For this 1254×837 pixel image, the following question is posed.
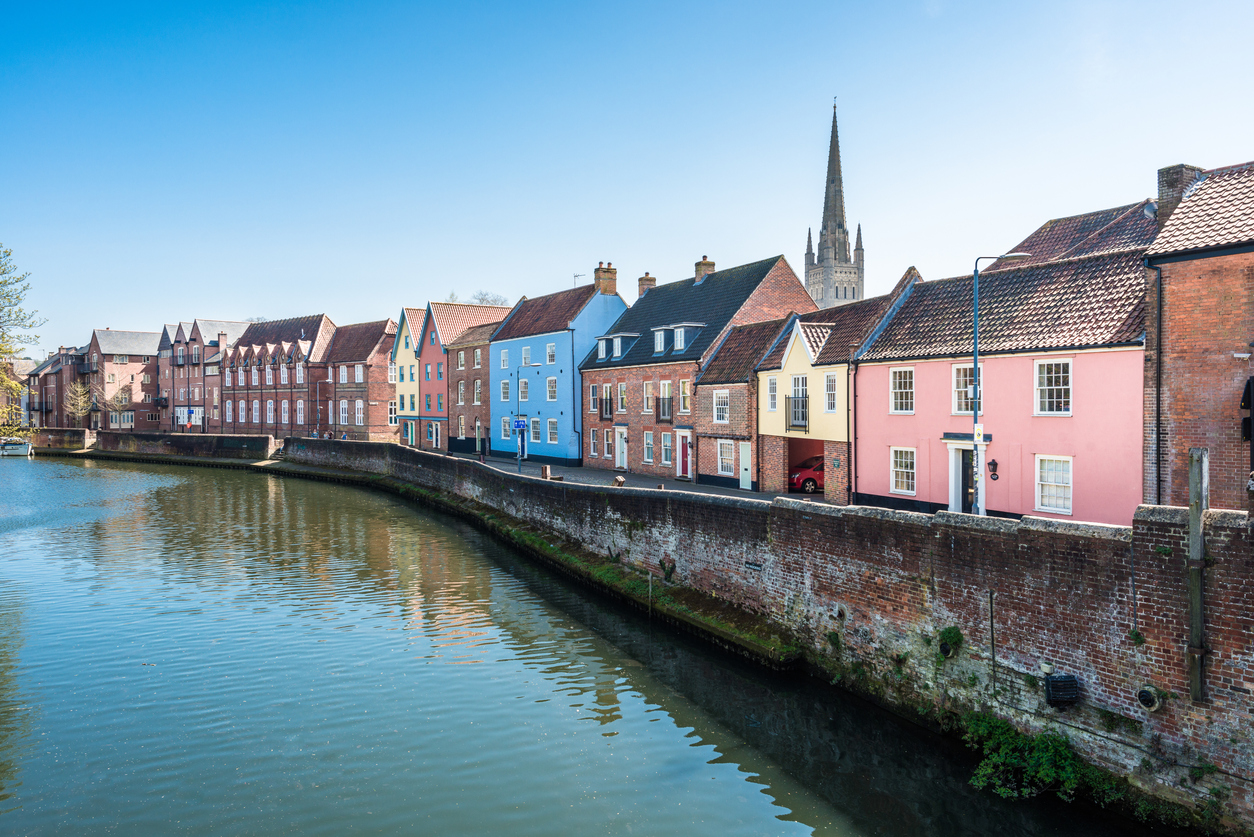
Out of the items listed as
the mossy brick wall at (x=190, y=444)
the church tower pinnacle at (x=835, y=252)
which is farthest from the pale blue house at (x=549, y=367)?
the church tower pinnacle at (x=835, y=252)

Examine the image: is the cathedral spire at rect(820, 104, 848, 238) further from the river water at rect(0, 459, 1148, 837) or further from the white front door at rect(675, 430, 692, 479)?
the river water at rect(0, 459, 1148, 837)

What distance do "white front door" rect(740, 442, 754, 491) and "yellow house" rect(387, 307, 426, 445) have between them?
126 ft

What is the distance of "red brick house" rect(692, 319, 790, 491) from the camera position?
32.2m

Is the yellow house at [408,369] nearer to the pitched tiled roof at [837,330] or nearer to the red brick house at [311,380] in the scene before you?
the red brick house at [311,380]

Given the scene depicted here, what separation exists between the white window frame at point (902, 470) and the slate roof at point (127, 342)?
9794 centimetres

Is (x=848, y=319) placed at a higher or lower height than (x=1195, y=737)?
higher

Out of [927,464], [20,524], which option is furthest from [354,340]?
[927,464]

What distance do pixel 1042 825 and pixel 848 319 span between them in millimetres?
21242

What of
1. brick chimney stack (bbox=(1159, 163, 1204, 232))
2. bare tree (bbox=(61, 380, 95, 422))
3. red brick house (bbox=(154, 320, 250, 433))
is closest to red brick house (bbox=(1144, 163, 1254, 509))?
brick chimney stack (bbox=(1159, 163, 1204, 232))

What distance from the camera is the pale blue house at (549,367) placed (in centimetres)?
4603

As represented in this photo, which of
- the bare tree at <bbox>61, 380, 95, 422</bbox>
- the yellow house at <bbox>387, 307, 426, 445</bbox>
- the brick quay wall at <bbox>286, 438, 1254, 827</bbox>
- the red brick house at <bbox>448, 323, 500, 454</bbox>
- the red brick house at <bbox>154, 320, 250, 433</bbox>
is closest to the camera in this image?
the brick quay wall at <bbox>286, 438, 1254, 827</bbox>

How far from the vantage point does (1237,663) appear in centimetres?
918

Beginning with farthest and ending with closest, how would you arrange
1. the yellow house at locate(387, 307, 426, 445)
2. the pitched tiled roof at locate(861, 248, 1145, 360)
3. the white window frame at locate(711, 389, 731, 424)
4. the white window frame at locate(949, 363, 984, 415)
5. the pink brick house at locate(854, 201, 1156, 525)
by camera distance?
the yellow house at locate(387, 307, 426, 445) → the white window frame at locate(711, 389, 731, 424) → the white window frame at locate(949, 363, 984, 415) → the pitched tiled roof at locate(861, 248, 1145, 360) → the pink brick house at locate(854, 201, 1156, 525)

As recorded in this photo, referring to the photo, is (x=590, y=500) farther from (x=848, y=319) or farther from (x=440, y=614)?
(x=848, y=319)
